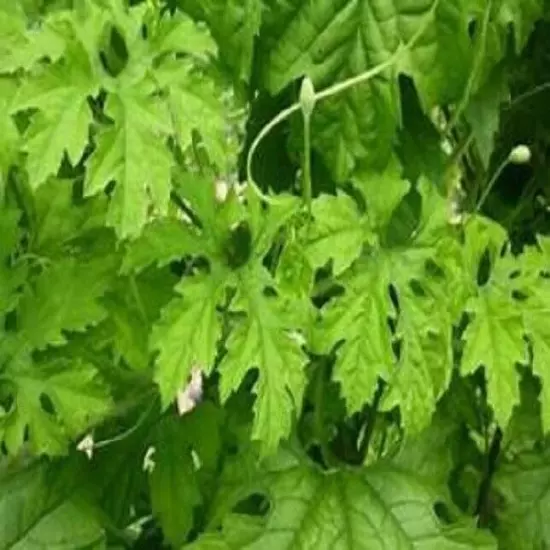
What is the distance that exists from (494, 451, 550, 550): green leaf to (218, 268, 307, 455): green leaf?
15.3 inches

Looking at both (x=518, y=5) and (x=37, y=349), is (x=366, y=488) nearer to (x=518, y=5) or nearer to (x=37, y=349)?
(x=37, y=349)

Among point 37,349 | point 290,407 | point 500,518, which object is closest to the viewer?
point 290,407

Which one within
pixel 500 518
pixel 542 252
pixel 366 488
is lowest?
pixel 500 518

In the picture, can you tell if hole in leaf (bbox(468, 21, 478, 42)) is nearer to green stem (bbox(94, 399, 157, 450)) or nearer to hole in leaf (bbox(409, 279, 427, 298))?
hole in leaf (bbox(409, 279, 427, 298))

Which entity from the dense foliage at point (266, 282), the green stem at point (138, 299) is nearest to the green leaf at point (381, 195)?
the dense foliage at point (266, 282)

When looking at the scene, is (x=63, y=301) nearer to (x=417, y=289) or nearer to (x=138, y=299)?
(x=138, y=299)

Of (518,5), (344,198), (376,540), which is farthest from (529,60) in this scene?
(376,540)

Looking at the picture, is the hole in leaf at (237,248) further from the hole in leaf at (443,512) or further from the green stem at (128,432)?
the hole in leaf at (443,512)

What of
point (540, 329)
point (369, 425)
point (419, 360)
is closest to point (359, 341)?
point (419, 360)

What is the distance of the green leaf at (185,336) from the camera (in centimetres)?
143

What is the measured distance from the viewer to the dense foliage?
143 cm

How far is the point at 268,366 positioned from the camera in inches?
56.1

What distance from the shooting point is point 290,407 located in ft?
4.70

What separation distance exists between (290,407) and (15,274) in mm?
272
